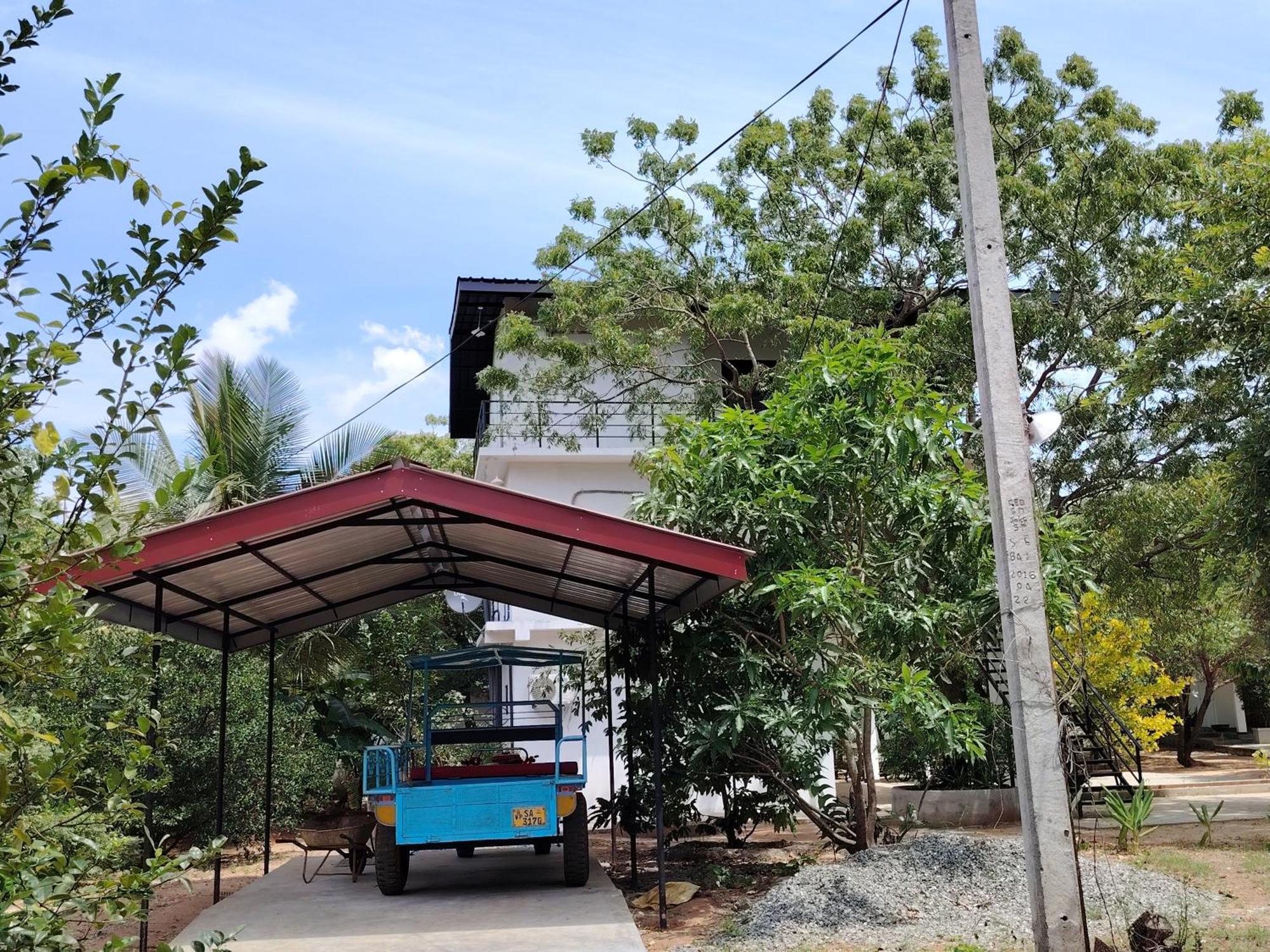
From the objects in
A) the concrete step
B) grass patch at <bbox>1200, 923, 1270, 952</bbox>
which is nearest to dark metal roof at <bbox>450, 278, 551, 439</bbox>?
grass patch at <bbox>1200, 923, 1270, 952</bbox>

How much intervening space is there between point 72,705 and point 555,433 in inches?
342

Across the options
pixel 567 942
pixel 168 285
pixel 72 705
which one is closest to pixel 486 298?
pixel 72 705

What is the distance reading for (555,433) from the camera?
19844 mm

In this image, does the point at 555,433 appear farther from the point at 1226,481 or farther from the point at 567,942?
the point at 567,942

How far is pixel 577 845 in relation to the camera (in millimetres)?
10836

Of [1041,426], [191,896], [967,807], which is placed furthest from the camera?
[967,807]

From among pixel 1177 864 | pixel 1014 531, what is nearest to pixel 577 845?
pixel 1177 864

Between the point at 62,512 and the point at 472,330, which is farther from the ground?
the point at 472,330

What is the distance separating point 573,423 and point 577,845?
11.3 meters

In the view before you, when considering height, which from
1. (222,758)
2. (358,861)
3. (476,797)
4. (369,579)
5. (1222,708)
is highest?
(369,579)

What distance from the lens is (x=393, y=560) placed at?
11398 millimetres

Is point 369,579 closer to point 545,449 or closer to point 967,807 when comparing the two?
point 545,449

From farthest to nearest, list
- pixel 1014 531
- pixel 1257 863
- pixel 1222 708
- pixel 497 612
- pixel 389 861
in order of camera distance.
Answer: pixel 1222 708 → pixel 497 612 → pixel 1257 863 → pixel 389 861 → pixel 1014 531

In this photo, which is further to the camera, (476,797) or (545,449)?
(545,449)
